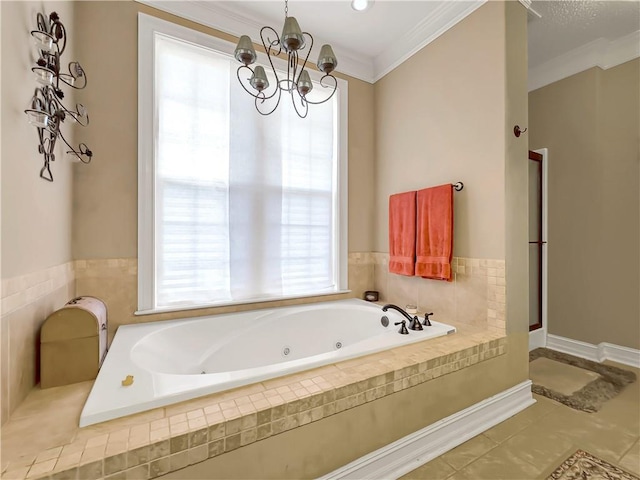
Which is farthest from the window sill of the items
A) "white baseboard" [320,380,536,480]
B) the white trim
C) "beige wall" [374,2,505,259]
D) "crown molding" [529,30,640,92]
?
"crown molding" [529,30,640,92]

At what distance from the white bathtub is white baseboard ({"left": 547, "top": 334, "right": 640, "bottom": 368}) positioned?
71.9 inches

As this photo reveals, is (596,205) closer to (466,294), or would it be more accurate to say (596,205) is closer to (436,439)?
(466,294)

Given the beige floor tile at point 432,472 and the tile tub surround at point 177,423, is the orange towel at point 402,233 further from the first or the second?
the beige floor tile at point 432,472

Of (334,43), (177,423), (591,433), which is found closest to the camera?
(177,423)

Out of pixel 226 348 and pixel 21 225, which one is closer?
pixel 21 225

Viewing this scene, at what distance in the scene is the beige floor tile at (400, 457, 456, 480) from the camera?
1330 millimetres

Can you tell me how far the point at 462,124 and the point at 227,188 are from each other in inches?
70.1

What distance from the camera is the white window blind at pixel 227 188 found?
2010 mm

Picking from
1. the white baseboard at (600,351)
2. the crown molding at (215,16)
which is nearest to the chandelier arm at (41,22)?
the crown molding at (215,16)

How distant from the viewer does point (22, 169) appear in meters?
1.13

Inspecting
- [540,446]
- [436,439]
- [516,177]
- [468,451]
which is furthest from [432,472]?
[516,177]

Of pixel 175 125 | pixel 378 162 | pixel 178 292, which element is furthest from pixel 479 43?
pixel 178 292

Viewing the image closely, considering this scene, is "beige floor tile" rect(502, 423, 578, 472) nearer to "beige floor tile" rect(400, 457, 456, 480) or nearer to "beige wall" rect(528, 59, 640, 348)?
"beige floor tile" rect(400, 457, 456, 480)

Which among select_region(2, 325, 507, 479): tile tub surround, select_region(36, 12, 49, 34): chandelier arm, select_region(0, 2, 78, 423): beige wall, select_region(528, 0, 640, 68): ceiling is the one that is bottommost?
select_region(2, 325, 507, 479): tile tub surround
